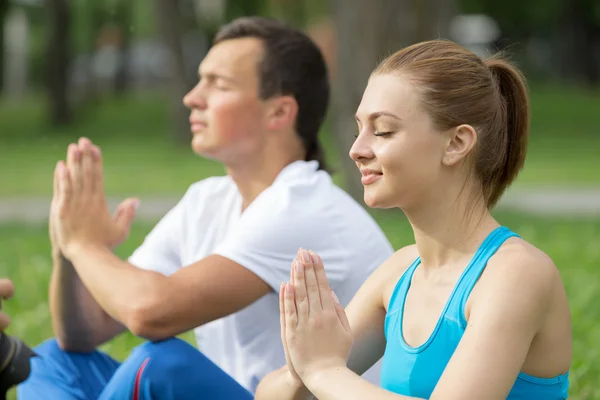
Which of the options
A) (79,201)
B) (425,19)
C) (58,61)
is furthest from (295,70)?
(58,61)

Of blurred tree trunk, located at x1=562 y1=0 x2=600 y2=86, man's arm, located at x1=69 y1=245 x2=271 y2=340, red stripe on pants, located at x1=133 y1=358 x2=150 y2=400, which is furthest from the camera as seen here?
blurred tree trunk, located at x1=562 y1=0 x2=600 y2=86

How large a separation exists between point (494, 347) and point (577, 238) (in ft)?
23.7

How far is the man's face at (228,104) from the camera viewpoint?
3773 mm

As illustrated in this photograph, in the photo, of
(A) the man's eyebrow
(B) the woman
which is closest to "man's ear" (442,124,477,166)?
(B) the woman

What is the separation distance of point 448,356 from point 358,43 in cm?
822

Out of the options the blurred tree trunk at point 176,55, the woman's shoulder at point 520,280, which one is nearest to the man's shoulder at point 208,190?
the woman's shoulder at point 520,280

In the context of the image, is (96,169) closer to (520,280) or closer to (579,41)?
(520,280)

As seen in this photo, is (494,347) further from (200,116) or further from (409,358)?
(200,116)

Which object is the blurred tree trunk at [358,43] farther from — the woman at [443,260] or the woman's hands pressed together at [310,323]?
the woman's hands pressed together at [310,323]

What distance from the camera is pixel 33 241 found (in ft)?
31.0

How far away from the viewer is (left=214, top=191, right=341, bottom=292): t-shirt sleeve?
3375 millimetres

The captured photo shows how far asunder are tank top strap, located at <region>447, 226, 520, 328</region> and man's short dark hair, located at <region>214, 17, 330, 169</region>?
4.95 ft

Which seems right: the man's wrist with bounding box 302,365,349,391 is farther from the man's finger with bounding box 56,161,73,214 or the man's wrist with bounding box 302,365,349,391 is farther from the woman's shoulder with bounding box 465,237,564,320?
the man's finger with bounding box 56,161,73,214

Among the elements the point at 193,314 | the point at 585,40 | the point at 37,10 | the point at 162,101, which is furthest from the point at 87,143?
the point at 37,10
